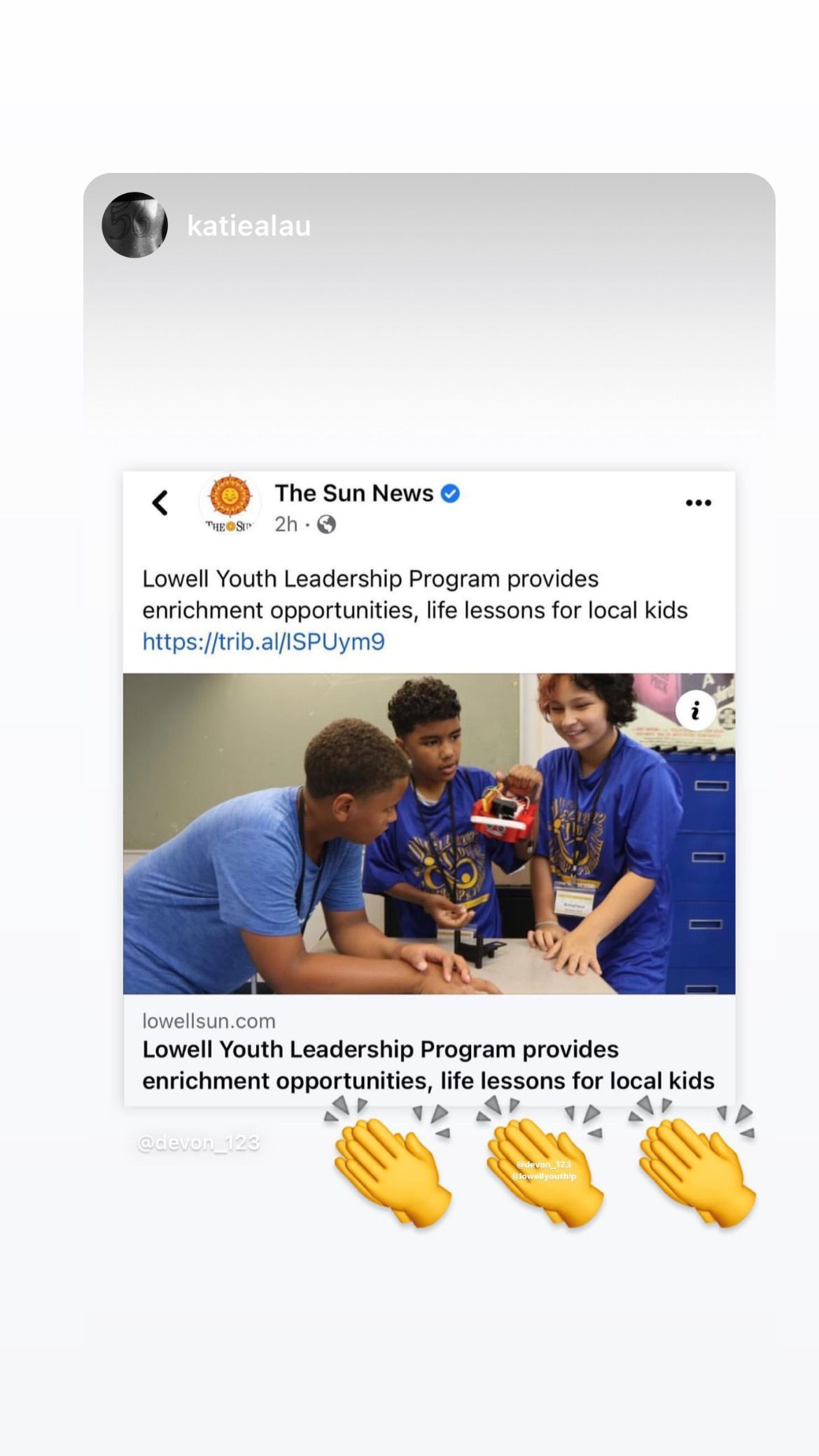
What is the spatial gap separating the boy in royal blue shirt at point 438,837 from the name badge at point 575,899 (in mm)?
89

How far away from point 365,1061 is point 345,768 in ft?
1.62

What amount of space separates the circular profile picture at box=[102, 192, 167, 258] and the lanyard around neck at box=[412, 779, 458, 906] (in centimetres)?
102

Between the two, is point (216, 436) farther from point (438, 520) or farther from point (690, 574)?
point (690, 574)

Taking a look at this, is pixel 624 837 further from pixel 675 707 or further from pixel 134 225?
pixel 134 225

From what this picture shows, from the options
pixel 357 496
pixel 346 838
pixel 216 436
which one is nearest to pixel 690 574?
pixel 357 496

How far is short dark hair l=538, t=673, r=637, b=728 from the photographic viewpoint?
1543 millimetres

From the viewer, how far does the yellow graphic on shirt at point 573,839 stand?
162cm

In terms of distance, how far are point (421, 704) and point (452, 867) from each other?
0.99 ft

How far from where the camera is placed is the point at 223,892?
5.10ft

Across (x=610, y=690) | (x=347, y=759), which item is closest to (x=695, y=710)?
(x=610, y=690)

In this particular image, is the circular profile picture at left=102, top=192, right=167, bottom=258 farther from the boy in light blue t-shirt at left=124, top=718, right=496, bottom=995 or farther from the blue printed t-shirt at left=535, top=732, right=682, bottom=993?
the blue printed t-shirt at left=535, top=732, right=682, bottom=993

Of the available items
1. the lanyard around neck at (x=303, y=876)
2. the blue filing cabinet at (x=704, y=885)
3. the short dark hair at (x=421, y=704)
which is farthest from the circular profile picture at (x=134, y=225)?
the blue filing cabinet at (x=704, y=885)

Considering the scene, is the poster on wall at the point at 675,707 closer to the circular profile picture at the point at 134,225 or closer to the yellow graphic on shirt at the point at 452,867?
the yellow graphic on shirt at the point at 452,867

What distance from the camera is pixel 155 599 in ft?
5.05
